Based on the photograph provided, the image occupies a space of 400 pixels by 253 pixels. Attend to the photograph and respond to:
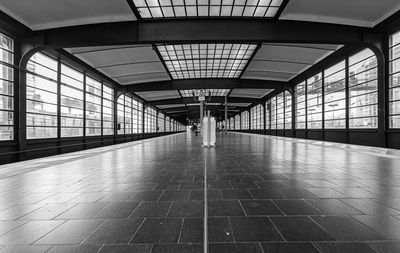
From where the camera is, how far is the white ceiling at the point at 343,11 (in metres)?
9.15

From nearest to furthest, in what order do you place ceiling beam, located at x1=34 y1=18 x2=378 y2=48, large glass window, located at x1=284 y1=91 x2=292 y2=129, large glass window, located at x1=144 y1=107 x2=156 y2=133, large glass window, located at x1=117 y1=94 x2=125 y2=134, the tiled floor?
1. the tiled floor
2. ceiling beam, located at x1=34 y1=18 x2=378 y2=48
3. large glass window, located at x1=117 y1=94 x2=125 y2=134
4. large glass window, located at x1=284 y1=91 x2=292 y2=129
5. large glass window, located at x1=144 y1=107 x2=156 y2=133

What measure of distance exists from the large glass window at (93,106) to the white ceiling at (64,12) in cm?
693

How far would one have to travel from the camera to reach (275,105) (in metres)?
28.0

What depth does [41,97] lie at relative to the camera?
37.9ft

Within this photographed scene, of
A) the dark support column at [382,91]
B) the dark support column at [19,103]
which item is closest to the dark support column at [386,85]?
the dark support column at [382,91]

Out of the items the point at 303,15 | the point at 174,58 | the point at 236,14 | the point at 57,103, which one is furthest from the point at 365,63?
the point at 57,103

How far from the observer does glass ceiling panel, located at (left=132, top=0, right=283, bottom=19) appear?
939cm

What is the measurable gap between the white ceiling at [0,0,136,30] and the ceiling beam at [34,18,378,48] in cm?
30

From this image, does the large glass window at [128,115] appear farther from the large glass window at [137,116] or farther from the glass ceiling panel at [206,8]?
the glass ceiling panel at [206,8]

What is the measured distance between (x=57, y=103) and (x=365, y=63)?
66.7 ft

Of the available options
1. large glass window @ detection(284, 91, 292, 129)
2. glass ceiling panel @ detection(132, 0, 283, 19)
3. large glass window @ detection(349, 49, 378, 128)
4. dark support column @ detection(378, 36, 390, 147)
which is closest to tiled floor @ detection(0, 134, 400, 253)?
dark support column @ detection(378, 36, 390, 147)

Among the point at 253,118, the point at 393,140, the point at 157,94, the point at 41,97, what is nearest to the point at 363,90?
the point at 393,140

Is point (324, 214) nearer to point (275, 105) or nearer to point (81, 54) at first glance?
point (81, 54)

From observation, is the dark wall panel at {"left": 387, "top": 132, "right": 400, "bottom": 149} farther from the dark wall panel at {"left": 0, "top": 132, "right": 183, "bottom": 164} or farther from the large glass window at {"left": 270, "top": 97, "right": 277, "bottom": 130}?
the dark wall panel at {"left": 0, "top": 132, "right": 183, "bottom": 164}
